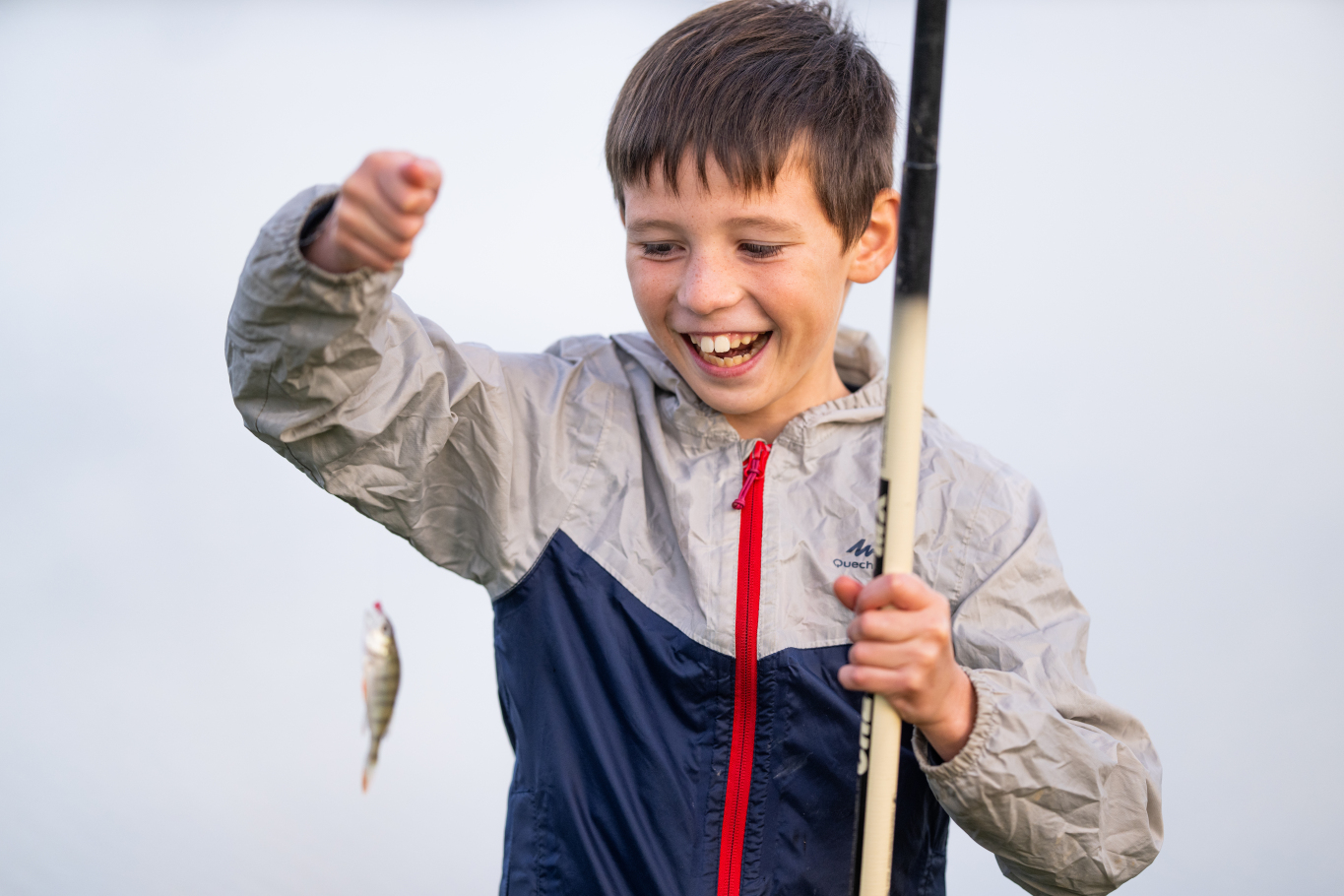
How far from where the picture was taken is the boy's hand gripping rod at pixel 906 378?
75cm

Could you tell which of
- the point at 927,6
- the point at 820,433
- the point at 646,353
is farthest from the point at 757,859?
the point at 927,6

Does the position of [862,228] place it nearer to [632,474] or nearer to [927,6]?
[632,474]

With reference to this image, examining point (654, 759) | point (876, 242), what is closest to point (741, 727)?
point (654, 759)

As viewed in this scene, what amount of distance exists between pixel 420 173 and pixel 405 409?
0.30 meters

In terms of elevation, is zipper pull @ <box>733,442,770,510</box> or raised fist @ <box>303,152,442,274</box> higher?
raised fist @ <box>303,152,442,274</box>

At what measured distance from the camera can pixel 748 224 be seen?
109 cm

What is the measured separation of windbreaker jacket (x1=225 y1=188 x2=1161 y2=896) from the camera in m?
1.01

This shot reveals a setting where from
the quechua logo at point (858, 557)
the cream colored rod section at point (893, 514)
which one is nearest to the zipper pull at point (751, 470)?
the quechua logo at point (858, 557)

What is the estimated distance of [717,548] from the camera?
1.10 metres

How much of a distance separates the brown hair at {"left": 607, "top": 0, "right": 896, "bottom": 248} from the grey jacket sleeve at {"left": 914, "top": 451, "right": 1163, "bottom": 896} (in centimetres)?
34

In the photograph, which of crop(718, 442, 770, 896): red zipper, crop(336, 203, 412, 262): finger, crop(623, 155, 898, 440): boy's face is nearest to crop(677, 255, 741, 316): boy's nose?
crop(623, 155, 898, 440): boy's face

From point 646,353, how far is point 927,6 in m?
0.55

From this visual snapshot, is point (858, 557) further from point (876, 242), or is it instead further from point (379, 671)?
point (379, 671)

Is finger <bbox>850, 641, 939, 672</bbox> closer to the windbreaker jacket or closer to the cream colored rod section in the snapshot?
the cream colored rod section
